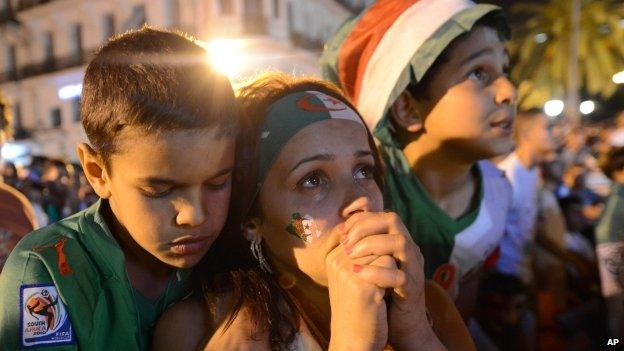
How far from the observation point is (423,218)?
200 cm

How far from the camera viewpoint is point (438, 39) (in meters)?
1.88

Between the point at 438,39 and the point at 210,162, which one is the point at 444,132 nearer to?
the point at 438,39

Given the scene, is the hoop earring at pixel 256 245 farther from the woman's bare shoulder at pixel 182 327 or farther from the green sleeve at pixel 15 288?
the green sleeve at pixel 15 288

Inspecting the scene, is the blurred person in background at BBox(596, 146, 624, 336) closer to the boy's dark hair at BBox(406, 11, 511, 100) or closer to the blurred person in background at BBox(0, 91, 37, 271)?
the boy's dark hair at BBox(406, 11, 511, 100)

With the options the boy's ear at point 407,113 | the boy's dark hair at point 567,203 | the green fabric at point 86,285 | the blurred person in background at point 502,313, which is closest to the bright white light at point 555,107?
the boy's dark hair at point 567,203

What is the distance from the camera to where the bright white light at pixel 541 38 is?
1645 cm

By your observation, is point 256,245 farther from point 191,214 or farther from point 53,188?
point 53,188

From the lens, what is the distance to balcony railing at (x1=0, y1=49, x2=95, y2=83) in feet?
70.8

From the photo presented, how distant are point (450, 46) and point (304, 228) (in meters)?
1.01

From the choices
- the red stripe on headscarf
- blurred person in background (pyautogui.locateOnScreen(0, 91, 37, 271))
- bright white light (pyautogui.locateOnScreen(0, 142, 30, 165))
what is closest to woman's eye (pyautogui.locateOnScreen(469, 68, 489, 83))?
the red stripe on headscarf

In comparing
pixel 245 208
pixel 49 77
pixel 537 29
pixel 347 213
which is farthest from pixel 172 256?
pixel 49 77

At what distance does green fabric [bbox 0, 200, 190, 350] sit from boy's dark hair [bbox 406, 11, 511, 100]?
1161 mm

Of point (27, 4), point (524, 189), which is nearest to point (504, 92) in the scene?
point (524, 189)

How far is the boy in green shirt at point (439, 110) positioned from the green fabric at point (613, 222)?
0.68 metres
